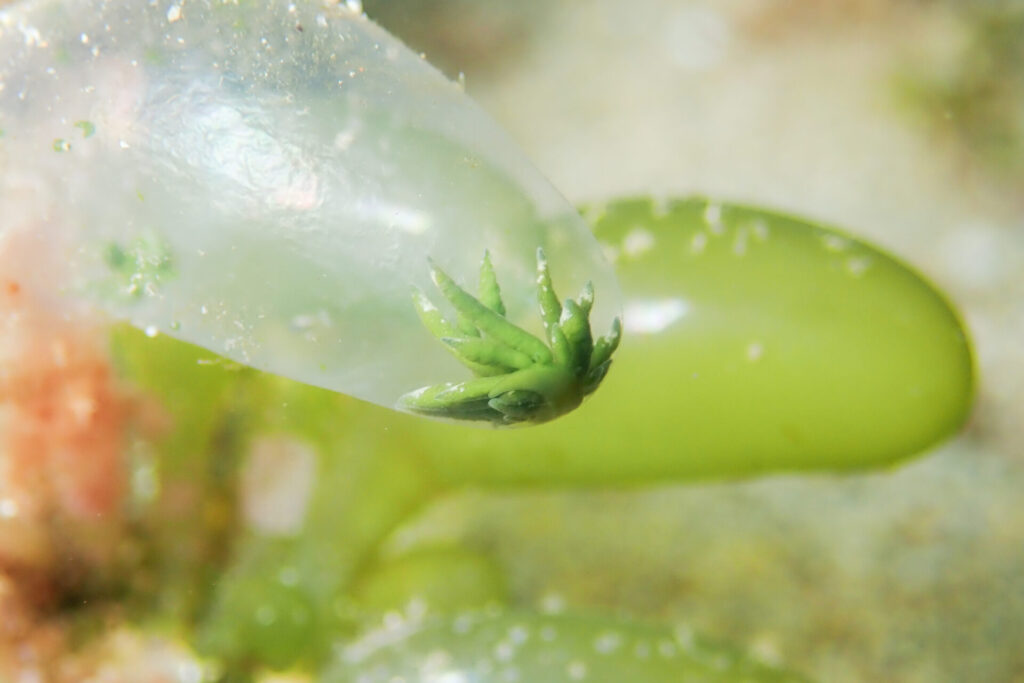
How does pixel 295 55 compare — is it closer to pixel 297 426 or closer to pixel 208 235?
pixel 208 235

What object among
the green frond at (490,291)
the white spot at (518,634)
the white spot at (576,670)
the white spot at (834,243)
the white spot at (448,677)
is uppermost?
the green frond at (490,291)

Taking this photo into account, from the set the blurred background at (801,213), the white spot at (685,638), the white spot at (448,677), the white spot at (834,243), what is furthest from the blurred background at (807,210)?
the white spot at (834,243)

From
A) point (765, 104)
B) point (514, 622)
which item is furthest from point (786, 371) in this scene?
point (765, 104)

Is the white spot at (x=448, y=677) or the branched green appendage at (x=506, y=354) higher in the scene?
the branched green appendage at (x=506, y=354)

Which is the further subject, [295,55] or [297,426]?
[297,426]

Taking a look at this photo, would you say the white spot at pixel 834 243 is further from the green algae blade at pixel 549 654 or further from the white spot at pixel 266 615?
the white spot at pixel 266 615

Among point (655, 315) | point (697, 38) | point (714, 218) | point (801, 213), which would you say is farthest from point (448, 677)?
point (697, 38)
